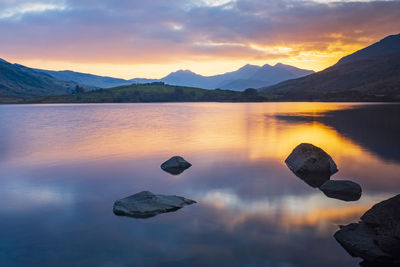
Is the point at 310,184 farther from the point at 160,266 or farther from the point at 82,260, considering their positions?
the point at 82,260

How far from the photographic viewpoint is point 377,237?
1173 centimetres

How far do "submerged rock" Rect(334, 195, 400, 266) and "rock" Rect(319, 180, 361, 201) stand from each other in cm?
593

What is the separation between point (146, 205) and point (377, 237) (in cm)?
1104

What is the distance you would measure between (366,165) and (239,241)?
2105cm

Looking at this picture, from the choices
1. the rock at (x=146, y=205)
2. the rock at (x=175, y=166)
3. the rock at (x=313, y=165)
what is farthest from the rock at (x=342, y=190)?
the rock at (x=175, y=166)

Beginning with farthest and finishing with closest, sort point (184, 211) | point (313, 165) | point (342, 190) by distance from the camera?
point (313, 165) < point (342, 190) < point (184, 211)

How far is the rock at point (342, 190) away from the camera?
18.6 metres

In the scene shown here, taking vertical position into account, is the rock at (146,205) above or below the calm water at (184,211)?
above

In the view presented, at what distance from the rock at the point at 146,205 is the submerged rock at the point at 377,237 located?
869 cm

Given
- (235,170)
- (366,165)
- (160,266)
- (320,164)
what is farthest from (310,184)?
(160,266)

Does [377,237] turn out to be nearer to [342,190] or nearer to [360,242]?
[360,242]

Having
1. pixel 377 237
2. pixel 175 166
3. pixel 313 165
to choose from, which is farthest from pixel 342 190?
pixel 175 166

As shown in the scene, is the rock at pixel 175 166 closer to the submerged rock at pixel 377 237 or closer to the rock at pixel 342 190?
the rock at pixel 342 190

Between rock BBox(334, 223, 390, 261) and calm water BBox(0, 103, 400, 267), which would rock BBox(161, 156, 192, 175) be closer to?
calm water BBox(0, 103, 400, 267)
